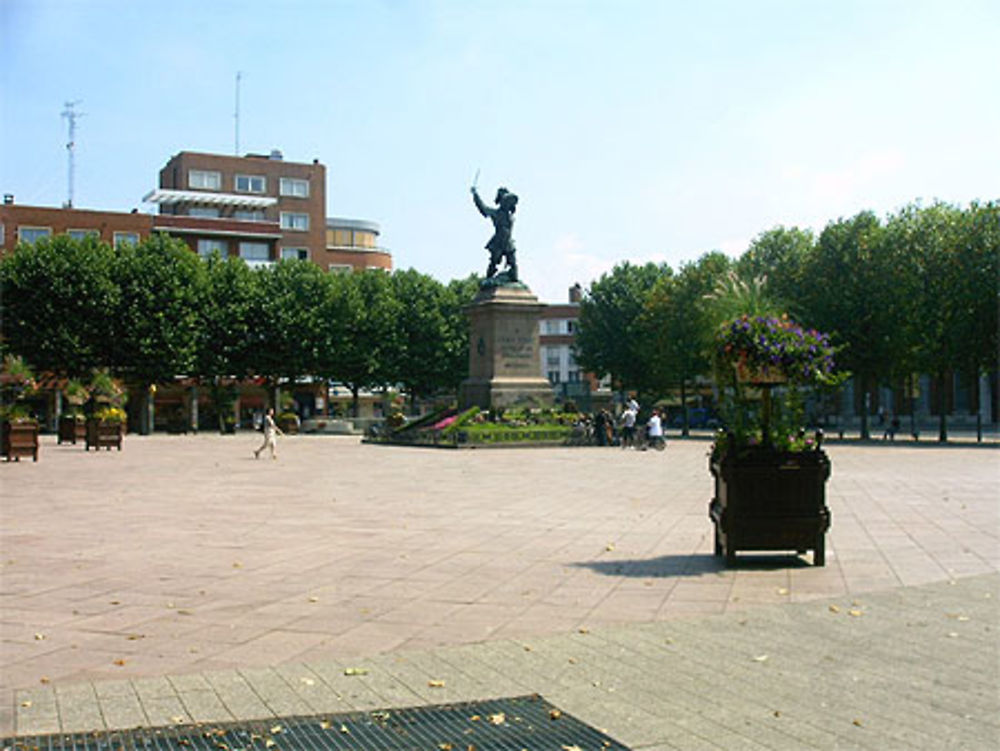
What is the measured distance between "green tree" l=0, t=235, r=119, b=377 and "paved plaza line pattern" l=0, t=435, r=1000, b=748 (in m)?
38.5

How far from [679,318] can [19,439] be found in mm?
35743

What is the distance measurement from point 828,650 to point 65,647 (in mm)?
4869

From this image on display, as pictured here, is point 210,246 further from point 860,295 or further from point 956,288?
point 956,288

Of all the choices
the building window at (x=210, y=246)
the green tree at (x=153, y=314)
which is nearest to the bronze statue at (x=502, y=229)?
the green tree at (x=153, y=314)

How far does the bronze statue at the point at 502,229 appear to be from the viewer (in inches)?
1512

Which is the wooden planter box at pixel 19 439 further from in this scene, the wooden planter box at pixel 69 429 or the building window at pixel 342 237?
the building window at pixel 342 237

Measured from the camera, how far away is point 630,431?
3556cm

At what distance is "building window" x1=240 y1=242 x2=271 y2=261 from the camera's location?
247 feet

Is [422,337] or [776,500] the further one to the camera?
[422,337]

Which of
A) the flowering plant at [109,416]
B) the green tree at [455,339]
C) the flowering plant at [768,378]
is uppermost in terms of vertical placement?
the green tree at [455,339]

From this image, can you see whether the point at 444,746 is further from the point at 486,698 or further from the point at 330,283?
the point at 330,283

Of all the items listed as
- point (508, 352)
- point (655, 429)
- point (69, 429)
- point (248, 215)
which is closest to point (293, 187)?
point (248, 215)

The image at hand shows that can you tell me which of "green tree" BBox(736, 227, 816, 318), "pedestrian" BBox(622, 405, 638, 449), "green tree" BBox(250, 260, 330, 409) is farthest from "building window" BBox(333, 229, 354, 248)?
"pedestrian" BBox(622, 405, 638, 449)

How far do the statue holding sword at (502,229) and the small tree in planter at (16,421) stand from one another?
667 inches
